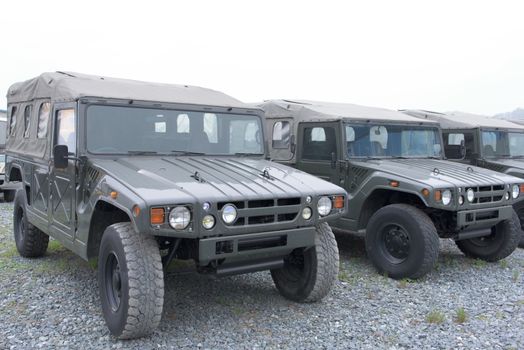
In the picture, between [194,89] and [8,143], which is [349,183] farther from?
[8,143]

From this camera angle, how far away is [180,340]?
3.81m

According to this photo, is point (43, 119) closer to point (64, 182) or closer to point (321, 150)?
point (64, 182)

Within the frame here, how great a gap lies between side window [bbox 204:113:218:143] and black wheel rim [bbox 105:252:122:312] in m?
1.55

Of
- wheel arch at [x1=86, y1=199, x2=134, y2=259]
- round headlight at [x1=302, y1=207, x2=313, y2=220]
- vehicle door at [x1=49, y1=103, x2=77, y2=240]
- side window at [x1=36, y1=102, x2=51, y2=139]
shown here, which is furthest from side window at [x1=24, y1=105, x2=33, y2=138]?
round headlight at [x1=302, y1=207, x2=313, y2=220]

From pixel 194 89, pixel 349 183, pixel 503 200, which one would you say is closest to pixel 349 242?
Answer: pixel 349 183

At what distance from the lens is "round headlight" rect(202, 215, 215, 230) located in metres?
3.54

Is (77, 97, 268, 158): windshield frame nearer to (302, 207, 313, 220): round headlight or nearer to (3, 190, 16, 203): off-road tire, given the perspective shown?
(302, 207, 313, 220): round headlight

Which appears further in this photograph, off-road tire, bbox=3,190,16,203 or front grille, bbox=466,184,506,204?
off-road tire, bbox=3,190,16,203

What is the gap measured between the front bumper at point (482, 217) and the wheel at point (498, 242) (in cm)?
24

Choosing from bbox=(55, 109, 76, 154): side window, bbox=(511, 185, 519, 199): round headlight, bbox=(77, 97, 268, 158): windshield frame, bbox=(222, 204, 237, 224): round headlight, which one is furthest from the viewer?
bbox=(511, 185, 519, 199): round headlight

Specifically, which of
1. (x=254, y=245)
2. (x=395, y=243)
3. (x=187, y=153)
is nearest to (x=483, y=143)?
(x=395, y=243)

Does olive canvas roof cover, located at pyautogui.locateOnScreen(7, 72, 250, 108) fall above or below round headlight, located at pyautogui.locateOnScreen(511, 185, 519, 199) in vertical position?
above

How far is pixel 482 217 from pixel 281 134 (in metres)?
2.88

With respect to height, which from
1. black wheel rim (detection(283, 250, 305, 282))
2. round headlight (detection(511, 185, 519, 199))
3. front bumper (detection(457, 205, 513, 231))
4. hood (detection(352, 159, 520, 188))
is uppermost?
hood (detection(352, 159, 520, 188))
